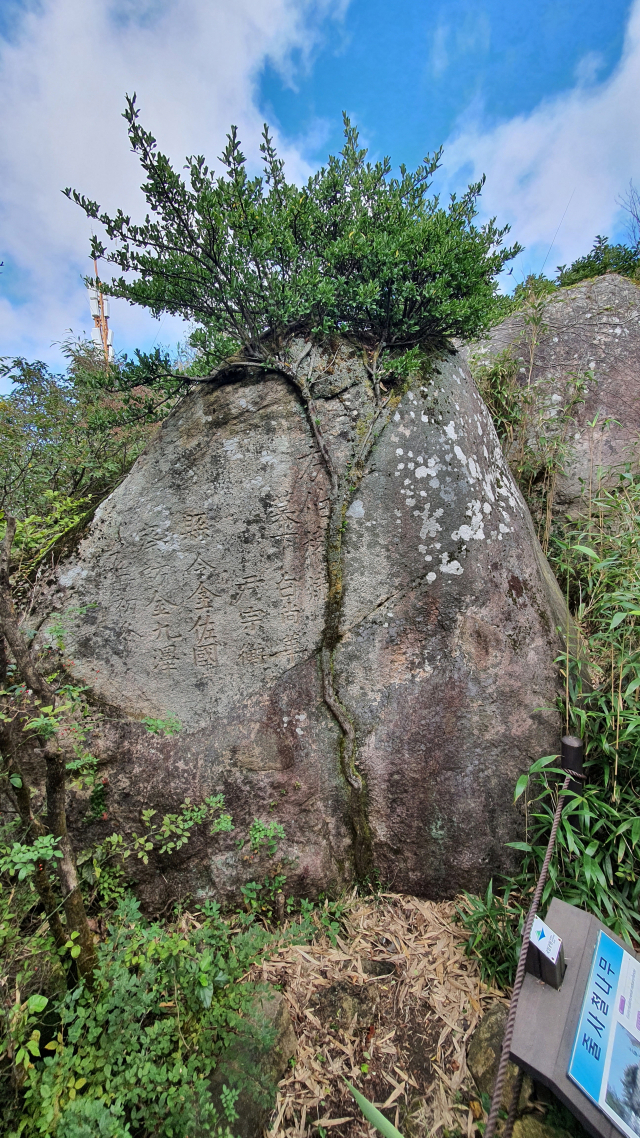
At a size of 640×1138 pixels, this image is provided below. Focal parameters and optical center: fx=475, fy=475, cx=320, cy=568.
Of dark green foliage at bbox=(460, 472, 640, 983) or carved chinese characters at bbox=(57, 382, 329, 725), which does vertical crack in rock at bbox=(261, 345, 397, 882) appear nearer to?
carved chinese characters at bbox=(57, 382, 329, 725)

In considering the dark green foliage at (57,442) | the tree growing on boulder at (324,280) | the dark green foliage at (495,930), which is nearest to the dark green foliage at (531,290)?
the tree growing on boulder at (324,280)

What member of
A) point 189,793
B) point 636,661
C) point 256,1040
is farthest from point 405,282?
point 256,1040

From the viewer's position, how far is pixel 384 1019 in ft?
8.51

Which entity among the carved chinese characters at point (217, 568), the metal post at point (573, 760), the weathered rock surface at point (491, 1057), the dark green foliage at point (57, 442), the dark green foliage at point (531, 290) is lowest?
the weathered rock surface at point (491, 1057)

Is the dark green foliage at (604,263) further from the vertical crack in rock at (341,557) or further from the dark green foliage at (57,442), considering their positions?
the dark green foliage at (57,442)

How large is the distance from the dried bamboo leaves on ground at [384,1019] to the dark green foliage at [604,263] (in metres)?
7.47

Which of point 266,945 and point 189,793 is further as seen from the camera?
point 189,793

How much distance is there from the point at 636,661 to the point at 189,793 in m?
2.99

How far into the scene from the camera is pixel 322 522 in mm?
3457

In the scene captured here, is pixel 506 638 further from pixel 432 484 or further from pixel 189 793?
pixel 189 793

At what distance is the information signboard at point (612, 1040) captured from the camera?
5.04 ft

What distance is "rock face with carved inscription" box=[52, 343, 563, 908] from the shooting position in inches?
124

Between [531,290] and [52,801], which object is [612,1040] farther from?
[531,290]

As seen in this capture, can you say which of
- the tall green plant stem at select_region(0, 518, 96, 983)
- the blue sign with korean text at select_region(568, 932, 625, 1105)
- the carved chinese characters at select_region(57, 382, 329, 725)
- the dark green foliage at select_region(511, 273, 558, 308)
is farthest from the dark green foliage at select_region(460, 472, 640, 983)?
the dark green foliage at select_region(511, 273, 558, 308)
